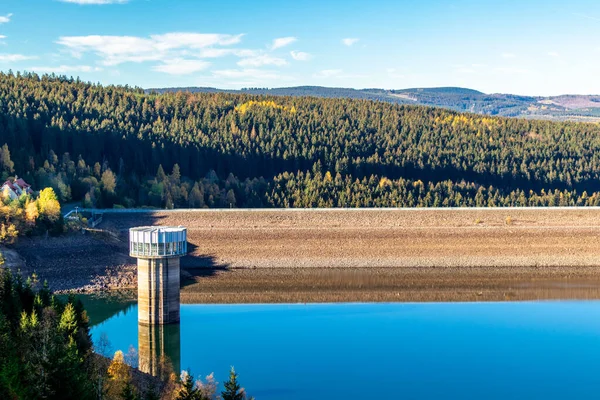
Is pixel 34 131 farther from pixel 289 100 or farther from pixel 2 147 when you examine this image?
pixel 289 100

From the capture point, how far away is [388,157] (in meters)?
101

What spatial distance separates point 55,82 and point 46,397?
9254 cm

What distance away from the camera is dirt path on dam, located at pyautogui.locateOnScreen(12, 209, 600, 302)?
6094 cm

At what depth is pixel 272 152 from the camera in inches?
3910

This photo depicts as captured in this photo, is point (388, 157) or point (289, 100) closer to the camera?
point (388, 157)

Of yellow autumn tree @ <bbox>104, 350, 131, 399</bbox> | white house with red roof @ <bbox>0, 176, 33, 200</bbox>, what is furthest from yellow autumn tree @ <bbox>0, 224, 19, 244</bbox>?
yellow autumn tree @ <bbox>104, 350, 131, 399</bbox>

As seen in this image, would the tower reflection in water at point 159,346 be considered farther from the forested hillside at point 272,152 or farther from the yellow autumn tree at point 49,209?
the forested hillside at point 272,152

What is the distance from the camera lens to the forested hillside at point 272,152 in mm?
83375

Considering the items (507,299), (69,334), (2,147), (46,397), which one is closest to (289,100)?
(2,147)

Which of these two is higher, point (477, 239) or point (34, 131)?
point (34, 131)

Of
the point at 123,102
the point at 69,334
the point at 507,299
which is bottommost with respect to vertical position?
the point at 507,299

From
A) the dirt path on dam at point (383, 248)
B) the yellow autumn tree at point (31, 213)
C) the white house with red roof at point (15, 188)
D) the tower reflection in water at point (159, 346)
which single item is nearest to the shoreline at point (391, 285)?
the dirt path on dam at point (383, 248)

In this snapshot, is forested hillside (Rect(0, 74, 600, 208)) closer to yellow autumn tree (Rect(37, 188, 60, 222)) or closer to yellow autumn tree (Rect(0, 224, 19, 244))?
yellow autumn tree (Rect(37, 188, 60, 222))

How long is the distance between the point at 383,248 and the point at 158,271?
1168 inches
